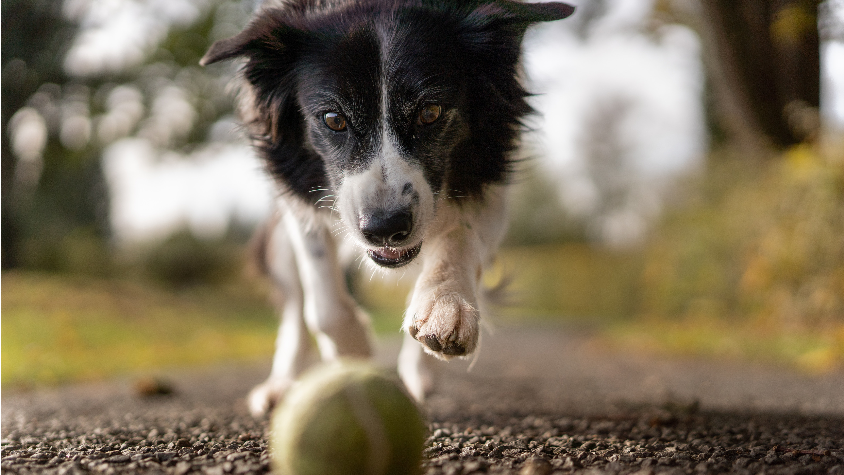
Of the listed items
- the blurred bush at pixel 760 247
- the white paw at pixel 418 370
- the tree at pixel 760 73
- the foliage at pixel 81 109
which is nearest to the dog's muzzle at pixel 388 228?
the white paw at pixel 418 370

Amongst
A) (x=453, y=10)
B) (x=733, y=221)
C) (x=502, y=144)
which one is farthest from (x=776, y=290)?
(x=453, y=10)

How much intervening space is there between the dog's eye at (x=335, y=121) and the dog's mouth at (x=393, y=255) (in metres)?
0.54

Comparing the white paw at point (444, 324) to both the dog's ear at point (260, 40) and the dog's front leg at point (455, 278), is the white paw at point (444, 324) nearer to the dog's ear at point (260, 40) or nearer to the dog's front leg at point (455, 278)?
the dog's front leg at point (455, 278)

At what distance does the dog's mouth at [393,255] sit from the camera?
2.52 meters

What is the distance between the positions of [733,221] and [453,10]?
25.9 ft

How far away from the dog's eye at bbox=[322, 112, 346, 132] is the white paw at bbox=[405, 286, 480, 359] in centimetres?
83

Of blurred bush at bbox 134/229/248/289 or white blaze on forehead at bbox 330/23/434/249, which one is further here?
blurred bush at bbox 134/229/248/289

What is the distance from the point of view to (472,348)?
2195mm

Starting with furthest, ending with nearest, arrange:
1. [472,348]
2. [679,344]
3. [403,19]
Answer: [679,344]
[403,19]
[472,348]

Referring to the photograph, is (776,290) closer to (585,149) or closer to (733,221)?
(733,221)

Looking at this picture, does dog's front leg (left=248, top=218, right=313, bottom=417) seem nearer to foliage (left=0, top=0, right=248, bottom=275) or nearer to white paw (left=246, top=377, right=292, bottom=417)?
white paw (left=246, top=377, right=292, bottom=417)

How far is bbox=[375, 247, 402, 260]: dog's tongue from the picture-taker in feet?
8.20

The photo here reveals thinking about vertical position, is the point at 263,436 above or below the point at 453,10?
below

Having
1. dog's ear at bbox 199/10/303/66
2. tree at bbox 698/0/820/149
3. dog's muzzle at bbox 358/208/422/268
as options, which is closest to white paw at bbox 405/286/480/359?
dog's muzzle at bbox 358/208/422/268
